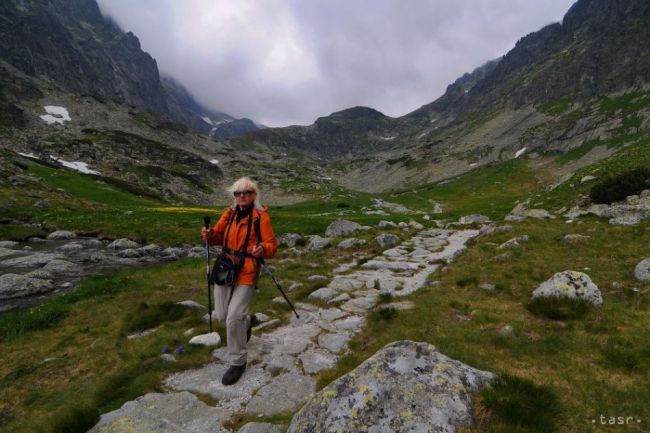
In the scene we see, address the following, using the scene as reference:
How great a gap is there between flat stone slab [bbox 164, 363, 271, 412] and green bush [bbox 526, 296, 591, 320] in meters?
7.59

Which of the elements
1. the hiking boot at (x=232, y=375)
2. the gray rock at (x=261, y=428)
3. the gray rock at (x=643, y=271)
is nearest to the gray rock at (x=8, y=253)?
the hiking boot at (x=232, y=375)

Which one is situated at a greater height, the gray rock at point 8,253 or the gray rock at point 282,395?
the gray rock at point 8,253

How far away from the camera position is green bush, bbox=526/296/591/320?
9.06 m

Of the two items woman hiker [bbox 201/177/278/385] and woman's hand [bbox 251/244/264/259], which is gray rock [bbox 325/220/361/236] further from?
woman's hand [bbox 251/244/264/259]

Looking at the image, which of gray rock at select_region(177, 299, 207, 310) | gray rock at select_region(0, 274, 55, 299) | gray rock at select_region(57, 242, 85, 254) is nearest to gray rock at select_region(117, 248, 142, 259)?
gray rock at select_region(57, 242, 85, 254)

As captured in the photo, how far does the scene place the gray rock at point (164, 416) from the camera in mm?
6125

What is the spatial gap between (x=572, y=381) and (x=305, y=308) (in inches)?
332

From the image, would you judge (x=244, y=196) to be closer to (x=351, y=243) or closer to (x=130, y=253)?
(x=351, y=243)

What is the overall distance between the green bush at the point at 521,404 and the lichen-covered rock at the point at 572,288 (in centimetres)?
529

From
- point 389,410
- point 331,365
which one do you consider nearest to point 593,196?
point 331,365

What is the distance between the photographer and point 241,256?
8.22m

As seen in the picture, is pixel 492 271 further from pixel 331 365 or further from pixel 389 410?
pixel 389 410

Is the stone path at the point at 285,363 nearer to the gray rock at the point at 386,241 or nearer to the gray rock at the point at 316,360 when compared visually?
the gray rock at the point at 316,360

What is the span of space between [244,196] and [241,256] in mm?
1481
